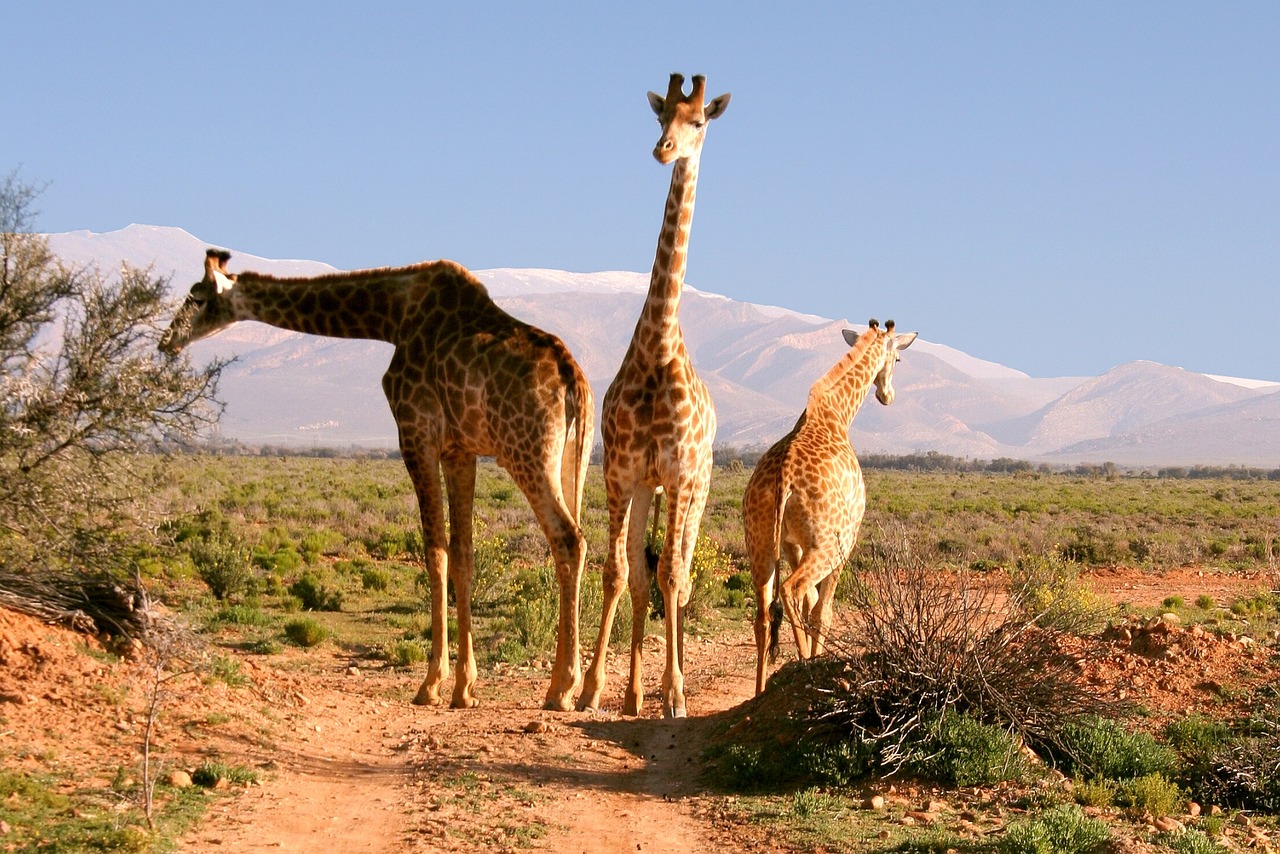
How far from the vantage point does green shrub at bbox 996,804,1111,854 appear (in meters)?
7.04

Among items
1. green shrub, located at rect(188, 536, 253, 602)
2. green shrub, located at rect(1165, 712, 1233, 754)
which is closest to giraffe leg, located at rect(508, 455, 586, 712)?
green shrub, located at rect(1165, 712, 1233, 754)

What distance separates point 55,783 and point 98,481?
15.7 ft

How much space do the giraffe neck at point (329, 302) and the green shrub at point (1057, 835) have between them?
715 centimetres

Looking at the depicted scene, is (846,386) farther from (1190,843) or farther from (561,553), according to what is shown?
(1190,843)

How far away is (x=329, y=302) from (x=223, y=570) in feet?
23.4

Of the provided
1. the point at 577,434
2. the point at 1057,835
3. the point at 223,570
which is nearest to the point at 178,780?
the point at 577,434

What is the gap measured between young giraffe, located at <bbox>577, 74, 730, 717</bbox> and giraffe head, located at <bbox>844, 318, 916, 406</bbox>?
4047mm

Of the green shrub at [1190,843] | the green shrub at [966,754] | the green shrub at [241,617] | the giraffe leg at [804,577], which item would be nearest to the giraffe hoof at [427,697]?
the giraffe leg at [804,577]

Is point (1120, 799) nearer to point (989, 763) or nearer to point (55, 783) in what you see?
point (989, 763)

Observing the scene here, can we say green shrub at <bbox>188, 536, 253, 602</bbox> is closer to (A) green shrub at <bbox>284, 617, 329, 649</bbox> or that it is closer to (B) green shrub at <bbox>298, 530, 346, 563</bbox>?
(A) green shrub at <bbox>284, 617, 329, 649</bbox>

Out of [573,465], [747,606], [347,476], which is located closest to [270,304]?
[573,465]

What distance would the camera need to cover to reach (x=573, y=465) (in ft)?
37.2

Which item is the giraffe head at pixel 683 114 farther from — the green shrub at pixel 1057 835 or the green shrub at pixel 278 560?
the green shrub at pixel 278 560

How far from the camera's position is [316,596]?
1795 centimetres
